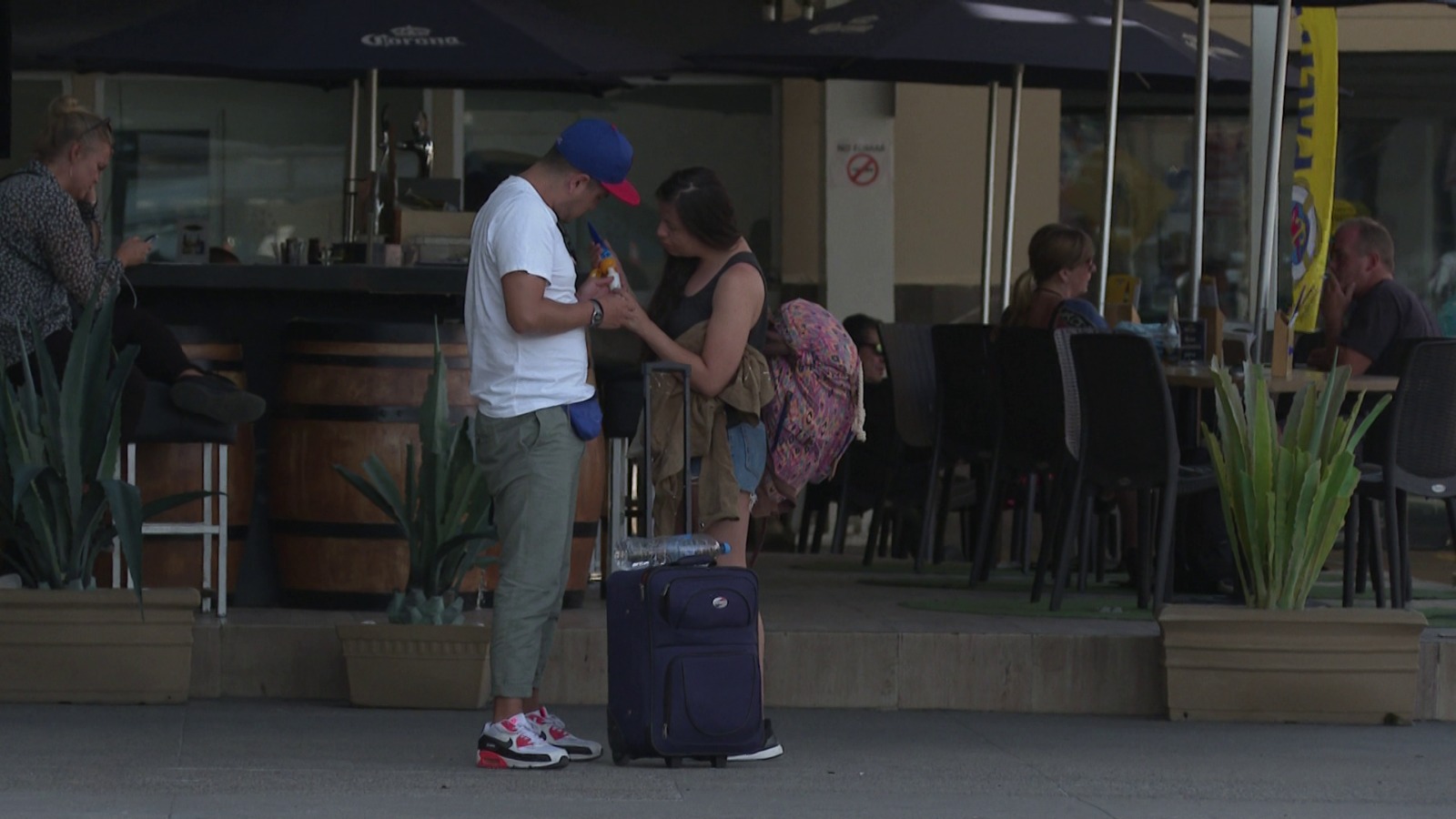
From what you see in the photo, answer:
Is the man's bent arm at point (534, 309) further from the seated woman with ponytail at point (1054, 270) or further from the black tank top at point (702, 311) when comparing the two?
the seated woman with ponytail at point (1054, 270)

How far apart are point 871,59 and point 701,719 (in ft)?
19.0

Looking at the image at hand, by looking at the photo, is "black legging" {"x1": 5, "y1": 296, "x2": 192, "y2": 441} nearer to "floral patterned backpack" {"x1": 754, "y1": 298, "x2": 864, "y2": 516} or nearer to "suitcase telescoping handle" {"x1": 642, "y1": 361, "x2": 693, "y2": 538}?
"suitcase telescoping handle" {"x1": 642, "y1": 361, "x2": 693, "y2": 538}

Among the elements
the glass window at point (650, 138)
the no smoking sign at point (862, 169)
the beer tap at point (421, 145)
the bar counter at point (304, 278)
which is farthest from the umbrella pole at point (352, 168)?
the no smoking sign at point (862, 169)

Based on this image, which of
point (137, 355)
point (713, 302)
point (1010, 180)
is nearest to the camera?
point (713, 302)

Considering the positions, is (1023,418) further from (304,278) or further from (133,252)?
(133,252)

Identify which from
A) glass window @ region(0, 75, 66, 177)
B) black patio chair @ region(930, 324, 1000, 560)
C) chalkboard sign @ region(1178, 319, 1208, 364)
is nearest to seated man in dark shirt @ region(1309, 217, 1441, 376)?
chalkboard sign @ region(1178, 319, 1208, 364)

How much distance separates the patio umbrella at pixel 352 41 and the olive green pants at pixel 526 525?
13.8ft

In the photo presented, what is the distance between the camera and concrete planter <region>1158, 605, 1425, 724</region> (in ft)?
22.3

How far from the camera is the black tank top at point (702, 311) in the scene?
5.73 m

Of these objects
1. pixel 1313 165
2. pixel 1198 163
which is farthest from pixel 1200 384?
pixel 1313 165

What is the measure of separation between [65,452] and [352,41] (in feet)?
11.3

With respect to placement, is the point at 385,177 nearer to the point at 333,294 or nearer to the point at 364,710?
the point at 333,294

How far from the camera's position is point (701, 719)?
5.50 m

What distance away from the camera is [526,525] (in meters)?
5.54
